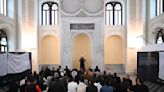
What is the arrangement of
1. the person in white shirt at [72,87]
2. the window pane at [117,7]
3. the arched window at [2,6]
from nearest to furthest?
Answer: the person in white shirt at [72,87] → the arched window at [2,6] → the window pane at [117,7]

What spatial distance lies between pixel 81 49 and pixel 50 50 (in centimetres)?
260

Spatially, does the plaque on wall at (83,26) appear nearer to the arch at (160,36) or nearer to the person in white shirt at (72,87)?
the arch at (160,36)

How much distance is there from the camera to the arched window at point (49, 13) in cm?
2528

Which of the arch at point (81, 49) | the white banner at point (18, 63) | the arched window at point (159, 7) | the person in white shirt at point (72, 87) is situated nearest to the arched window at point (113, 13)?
the arch at point (81, 49)

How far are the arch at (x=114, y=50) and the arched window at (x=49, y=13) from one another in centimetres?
478

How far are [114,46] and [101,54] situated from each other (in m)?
1.64

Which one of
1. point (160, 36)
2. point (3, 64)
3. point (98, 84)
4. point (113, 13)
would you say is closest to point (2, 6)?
point (3, 64)

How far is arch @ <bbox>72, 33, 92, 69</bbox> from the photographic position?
83.9ft

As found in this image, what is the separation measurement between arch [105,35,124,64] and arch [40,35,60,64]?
408cm

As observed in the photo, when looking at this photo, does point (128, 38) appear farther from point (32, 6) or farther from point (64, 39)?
point (32, 6)

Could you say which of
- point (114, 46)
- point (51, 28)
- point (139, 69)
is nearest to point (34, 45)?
point (51, 28)

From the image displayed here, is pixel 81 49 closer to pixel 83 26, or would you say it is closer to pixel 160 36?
pixel 83 26

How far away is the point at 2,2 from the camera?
19531 millimetres

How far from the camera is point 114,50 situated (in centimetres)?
2545
